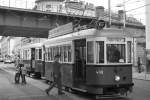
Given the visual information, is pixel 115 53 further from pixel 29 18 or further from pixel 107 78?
pixel 29 18

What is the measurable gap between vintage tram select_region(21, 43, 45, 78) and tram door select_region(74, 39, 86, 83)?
7.73 metres

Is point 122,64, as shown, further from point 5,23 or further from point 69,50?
point 5,23

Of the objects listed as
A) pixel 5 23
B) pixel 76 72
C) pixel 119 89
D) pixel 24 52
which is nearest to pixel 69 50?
pixel 76 72

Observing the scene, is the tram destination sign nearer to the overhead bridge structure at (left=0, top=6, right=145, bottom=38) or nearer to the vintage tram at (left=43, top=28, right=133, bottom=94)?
the vintage tram at (left=43, top=28, right=133, bottom=94)

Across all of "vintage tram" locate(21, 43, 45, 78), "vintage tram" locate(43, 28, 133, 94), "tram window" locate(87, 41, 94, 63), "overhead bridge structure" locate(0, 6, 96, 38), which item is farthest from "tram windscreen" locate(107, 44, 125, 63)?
"overhead bridge structure" locate(0, 6, 96, 38)

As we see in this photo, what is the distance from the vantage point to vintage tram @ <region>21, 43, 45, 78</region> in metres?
22.0

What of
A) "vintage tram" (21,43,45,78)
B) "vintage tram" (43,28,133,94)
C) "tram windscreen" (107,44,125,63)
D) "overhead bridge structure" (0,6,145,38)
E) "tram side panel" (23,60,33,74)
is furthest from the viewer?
"overhead bridge structure" (0,6,145,38)

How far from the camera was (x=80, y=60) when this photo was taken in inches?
513

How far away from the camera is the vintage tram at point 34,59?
866 inches

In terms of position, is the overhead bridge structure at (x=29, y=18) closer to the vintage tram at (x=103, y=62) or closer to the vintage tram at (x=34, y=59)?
the vintage tram at (x=34, y=59)

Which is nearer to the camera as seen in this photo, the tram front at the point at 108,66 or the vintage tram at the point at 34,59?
the tram front at the point at 108,66

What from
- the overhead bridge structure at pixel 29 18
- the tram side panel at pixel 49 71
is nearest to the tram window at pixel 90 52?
the tram side panel at pixel 49 71

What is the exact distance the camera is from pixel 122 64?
39.2 ft

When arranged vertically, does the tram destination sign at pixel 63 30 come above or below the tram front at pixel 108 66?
above
